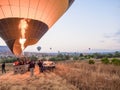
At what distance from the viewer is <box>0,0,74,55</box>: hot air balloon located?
15.5 m

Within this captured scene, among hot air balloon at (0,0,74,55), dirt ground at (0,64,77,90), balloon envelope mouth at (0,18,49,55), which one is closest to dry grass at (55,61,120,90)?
dirt ground at (0,64,77,90)

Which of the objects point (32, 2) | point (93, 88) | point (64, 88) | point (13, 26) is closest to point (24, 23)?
point (13, 26)

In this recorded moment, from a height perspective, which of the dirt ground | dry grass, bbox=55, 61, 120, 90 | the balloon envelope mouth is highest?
the balloon envelope mouth

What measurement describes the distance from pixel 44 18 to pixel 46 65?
5825mm

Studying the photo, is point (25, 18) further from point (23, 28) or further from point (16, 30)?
point (16, 30)

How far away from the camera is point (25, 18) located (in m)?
16.6

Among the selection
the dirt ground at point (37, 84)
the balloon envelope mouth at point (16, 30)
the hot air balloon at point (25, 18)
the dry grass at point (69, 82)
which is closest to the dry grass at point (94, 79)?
the dry grass at point (69, 82)

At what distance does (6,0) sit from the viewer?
14680mm

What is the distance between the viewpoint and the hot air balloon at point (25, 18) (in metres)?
15.5

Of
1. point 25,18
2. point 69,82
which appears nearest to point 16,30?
point 25,18

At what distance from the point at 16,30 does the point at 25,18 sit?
1.77 meters

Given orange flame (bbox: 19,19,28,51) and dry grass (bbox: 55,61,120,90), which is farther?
orange flame (bbox: 19,19,28,51)

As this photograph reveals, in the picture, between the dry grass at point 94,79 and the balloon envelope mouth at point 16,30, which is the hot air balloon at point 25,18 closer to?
the balloon envelope mouth at point 16,30

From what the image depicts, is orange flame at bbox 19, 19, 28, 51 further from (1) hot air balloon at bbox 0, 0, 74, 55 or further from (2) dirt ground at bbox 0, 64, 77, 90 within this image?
(2) dirt ground at bbox 0, 64, 77, 90
